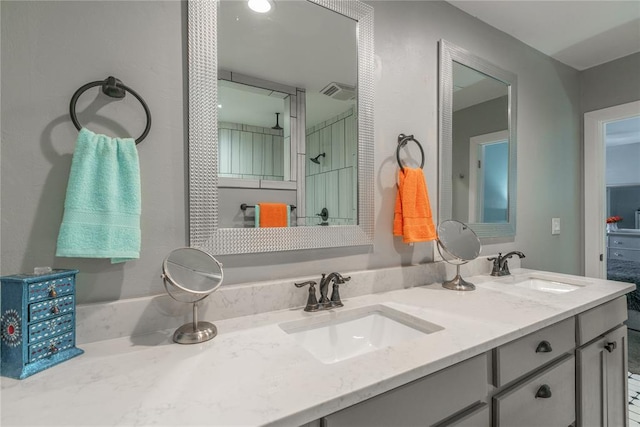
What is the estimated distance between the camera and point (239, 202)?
0.99 m

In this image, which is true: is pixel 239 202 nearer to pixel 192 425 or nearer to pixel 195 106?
pixel 195 106

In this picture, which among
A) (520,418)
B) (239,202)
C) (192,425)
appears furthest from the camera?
(239,202)

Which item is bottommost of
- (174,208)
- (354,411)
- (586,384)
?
(586,384)

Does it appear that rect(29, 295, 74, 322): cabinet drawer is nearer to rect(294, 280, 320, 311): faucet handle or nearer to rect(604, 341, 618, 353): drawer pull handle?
rect(294, 280, 320, 311): faucet handle

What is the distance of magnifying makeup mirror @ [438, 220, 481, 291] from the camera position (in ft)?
4.28

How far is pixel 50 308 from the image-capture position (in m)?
0.64

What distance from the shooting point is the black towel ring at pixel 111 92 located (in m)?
0.75

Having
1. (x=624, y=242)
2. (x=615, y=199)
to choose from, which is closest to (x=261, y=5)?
(x=624, y=242)

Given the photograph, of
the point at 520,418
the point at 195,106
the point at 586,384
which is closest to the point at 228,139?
the point at 195,106

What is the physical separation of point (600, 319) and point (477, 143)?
3.22ft

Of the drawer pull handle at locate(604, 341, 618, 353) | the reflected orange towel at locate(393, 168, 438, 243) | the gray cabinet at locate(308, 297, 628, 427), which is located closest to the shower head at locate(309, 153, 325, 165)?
the reflected orange towel at locate(393, 168, 438, 243)

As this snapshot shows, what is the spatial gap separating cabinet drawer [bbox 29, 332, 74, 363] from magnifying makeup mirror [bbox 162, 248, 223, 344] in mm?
221

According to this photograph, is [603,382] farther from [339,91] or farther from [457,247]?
[339,91]

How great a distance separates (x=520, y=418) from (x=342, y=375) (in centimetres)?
69
